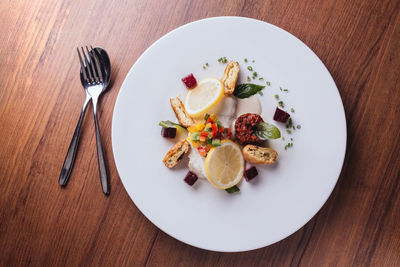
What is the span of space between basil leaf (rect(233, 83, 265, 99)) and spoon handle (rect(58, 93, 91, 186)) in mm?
1038

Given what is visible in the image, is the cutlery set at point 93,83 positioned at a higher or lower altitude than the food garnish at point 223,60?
lower

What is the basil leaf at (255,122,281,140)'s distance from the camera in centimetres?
192

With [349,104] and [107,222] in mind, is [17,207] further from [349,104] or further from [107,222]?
[349,104]

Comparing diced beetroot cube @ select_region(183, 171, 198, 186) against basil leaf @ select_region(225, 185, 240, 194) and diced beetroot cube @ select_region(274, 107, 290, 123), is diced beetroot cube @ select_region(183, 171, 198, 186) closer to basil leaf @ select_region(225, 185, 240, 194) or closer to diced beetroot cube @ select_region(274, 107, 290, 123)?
basil leaf @ select_region(225, 185, 240, 194)

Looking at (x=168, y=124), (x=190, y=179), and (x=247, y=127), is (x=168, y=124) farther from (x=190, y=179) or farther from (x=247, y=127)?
(x=247, y=127)

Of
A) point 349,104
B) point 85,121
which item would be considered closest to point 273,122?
point 349,104

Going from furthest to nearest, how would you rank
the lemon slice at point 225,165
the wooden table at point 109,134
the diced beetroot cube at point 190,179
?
the wooden table at point 109,134 < the diced beetroot cube at point 190,179 < the lemon slice at point 225,165

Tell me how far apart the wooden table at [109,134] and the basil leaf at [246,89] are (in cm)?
55

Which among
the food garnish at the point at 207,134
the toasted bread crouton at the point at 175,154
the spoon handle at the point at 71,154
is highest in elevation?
the food garnish at the point at 207,134

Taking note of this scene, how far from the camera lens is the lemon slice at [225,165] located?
6.25 ft

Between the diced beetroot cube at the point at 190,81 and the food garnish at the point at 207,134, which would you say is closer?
the food garnish at the point at 207,134

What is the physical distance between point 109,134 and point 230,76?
3.07 ft

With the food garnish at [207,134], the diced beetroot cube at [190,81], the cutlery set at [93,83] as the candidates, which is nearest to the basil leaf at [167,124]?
the food garnish at [207,134]

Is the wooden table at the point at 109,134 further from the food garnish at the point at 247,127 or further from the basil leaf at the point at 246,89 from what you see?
the food garnish at the point at 247,127
